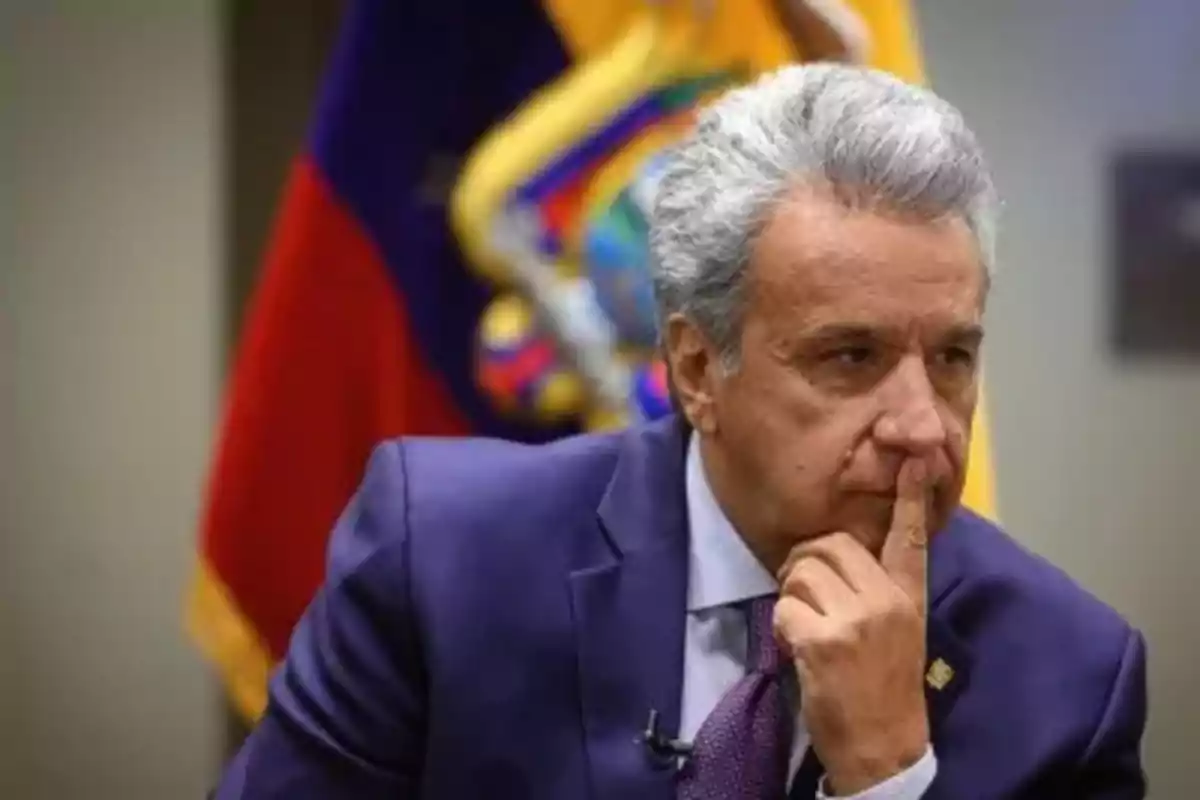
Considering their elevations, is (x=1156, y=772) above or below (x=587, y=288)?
below

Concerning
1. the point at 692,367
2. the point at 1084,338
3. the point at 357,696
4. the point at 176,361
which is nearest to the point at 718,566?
the point at 692,367

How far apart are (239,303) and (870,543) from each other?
1.24 metres

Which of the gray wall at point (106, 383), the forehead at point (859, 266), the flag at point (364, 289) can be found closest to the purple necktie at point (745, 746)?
the forehead at point (859, 266)

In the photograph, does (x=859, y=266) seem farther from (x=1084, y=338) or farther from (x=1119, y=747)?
(x=1084, y=338)

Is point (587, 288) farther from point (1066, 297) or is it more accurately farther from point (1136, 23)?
point (1136, 23)

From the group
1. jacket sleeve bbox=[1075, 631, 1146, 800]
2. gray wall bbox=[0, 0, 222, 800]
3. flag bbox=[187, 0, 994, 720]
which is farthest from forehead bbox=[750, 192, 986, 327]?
gray wall bbox=[0, 0, 222, 800]

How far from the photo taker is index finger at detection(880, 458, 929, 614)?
3.10 feet

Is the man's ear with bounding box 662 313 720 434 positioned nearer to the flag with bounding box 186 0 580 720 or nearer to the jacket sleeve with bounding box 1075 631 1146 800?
the jacket sleeve with bounding box 1075 631 1146 800

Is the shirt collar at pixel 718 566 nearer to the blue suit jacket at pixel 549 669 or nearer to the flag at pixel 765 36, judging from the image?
the blue suit jacket at pixel 549 669

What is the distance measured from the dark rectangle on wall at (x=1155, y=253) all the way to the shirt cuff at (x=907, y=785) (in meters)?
0.93

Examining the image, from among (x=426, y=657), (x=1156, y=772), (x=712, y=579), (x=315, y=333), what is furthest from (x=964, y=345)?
(x=1156, y=772)

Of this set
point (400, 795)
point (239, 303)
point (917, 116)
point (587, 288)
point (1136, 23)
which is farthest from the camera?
point (239, 303)

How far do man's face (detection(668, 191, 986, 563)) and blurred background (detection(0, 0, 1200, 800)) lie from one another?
2.91ft

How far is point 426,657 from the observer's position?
41.3 inches
